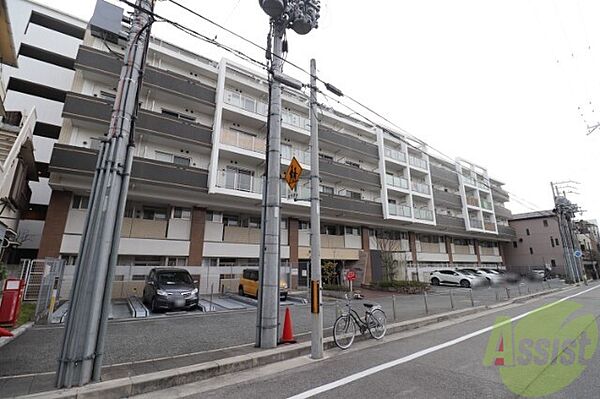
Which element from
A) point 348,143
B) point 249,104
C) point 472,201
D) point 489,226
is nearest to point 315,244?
point 249,104

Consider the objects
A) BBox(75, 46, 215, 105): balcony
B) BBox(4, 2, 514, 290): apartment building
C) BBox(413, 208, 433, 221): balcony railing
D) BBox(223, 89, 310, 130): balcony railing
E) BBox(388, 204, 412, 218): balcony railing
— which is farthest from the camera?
BBox(413, 208, 433, 221): balcony railing

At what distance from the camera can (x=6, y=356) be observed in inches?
226

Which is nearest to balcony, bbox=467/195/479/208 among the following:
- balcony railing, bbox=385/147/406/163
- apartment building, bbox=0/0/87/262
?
balcony railing, bbox=385/147/406/163

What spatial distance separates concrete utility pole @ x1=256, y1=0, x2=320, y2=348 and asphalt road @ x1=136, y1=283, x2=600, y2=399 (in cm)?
107

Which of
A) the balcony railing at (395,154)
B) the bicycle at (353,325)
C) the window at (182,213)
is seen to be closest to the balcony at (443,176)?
the balcony railing at (395,154)

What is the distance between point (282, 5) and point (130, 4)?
363cm

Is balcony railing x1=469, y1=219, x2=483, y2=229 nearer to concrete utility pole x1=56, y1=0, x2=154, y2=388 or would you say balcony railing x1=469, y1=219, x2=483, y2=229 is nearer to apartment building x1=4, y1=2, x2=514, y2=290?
apartment building x1=4, y1=2, x2=514, y2=290

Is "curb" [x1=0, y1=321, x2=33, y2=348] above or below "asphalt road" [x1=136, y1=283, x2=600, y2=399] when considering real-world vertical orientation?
above

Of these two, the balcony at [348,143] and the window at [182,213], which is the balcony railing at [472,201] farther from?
the window at [182,213]

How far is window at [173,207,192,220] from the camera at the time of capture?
57.6ft

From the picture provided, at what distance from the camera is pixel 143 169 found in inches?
583

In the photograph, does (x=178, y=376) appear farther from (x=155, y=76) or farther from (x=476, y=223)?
(x=476, y=223)

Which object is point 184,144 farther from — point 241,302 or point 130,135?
point 130,135

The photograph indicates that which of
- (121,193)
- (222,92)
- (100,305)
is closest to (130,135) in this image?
(121,193)
